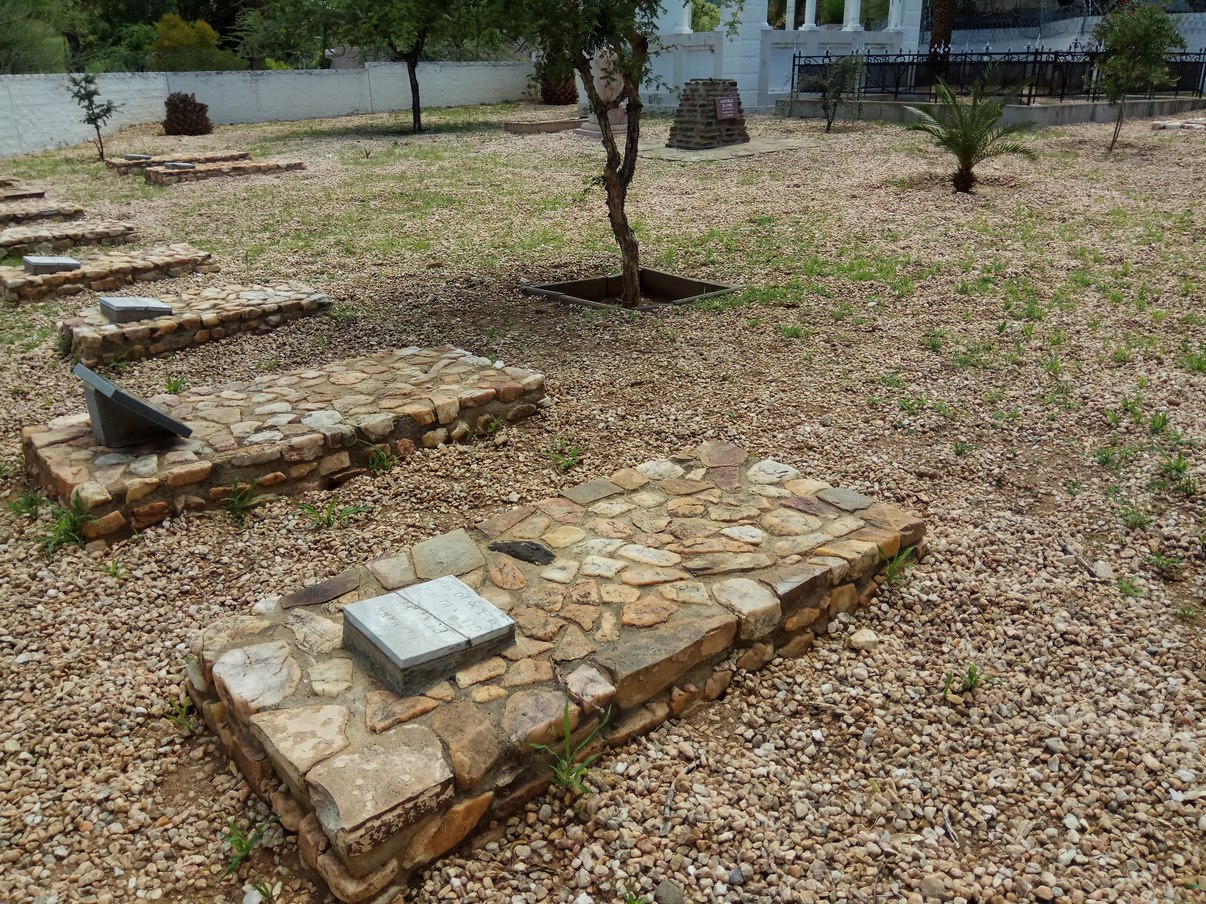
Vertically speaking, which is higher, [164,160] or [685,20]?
[685,20]

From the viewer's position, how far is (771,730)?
2.90m

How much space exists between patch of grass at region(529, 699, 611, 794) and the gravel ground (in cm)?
6

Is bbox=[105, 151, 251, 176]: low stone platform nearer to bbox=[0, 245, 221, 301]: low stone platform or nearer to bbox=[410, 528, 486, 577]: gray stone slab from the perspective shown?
bbox=[0, 245, 221, 301]: low stone platform

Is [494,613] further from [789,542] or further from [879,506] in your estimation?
[879,506]

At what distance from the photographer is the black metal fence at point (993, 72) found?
18.8m

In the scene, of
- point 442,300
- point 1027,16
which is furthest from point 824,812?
point 1027,16

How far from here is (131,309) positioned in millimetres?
6414

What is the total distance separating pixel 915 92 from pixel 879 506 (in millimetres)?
20167

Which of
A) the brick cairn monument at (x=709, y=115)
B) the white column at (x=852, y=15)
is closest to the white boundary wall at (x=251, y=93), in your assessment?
the brick cairn monument at (x=709, y=115)

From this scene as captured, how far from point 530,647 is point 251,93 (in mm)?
24054

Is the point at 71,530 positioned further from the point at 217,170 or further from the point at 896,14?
the point at 896,14

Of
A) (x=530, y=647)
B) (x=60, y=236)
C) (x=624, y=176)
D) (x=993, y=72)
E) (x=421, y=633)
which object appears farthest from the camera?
(x=993, y=72)

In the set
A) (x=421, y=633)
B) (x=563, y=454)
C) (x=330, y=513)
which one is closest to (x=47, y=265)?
(x=330, y=513)

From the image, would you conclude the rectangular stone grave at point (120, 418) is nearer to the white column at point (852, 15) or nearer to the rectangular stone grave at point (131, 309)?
the rectangular stone grave at point (131, 309)
